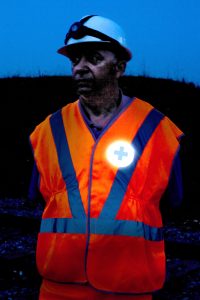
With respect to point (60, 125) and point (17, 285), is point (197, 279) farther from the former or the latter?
point (60, 125)

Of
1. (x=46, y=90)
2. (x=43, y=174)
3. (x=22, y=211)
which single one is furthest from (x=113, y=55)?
(x=46, y=90)

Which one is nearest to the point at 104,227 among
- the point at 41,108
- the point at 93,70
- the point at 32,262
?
the point at 93,70

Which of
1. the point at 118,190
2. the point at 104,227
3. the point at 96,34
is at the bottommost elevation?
the point at 104,227

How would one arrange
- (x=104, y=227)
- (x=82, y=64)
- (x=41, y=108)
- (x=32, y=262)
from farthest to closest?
1. (x=41, y=108)
2. (x=32, y=262)
3. (x=82, y=64)
4. (x=104, y=227)

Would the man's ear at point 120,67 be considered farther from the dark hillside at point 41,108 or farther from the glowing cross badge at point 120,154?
the dark hillside at point 41,108

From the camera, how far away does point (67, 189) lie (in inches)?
86.4

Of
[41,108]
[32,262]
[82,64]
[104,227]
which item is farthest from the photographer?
[41,108]

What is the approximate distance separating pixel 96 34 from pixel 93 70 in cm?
14

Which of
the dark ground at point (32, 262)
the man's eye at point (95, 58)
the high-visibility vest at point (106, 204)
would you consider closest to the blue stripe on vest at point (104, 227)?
the high-visibility vest at point (106, 204)

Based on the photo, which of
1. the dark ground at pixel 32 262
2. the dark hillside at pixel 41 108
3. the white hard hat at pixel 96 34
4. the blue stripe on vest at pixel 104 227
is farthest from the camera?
the dark hillside at pixel 41 108

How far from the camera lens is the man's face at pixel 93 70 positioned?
2232 mm

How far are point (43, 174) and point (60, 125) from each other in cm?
22

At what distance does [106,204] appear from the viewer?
2.14 m

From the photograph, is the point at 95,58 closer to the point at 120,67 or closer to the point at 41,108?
the point at 120,67
